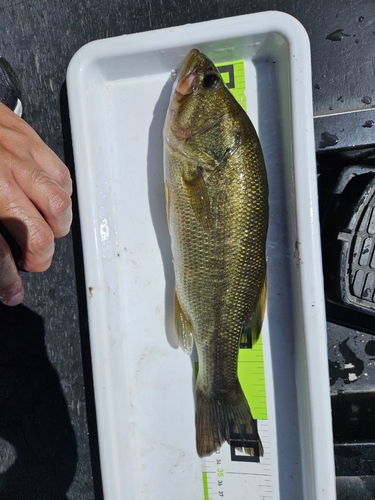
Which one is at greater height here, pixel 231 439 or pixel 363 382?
pixel 363 382

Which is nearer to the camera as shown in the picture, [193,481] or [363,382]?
[193,481]

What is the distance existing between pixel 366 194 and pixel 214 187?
0.55 m

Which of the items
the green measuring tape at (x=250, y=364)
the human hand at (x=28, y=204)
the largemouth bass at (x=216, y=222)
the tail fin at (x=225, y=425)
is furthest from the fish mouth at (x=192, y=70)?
the tail fin at (x=225, y=425)

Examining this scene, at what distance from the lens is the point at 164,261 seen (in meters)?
1.43

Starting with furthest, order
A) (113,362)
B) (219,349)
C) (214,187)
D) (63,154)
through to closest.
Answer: (63,154) → (113,362) → (219,349) → (214,187)

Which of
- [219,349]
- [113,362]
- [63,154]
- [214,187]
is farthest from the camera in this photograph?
[63,154]

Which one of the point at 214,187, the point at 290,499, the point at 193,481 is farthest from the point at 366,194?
the point at 193,481

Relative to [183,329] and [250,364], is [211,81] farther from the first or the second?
[250,364]

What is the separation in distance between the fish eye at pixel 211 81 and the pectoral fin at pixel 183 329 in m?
0.69

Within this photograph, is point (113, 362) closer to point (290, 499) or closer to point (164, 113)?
point (290, 499)

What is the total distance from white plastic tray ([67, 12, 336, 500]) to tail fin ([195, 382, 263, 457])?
68 millimetres

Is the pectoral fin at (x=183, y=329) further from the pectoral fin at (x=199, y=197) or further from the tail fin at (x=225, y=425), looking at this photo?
the pectoral fin at (x=199, y=197)

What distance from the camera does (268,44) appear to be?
4.28 feet

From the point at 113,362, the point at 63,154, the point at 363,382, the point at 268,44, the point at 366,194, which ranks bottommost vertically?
the point at 363,382
